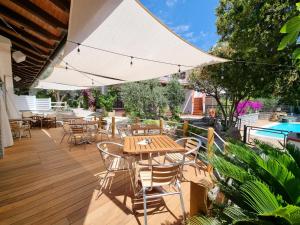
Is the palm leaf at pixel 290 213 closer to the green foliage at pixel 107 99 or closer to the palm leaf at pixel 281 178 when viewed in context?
the palm leaf at pixel 281 178

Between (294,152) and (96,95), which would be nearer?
(294,152)

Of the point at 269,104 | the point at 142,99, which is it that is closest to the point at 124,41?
the point at 142,99

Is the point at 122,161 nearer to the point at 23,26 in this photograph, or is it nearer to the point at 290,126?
the point at 23,26

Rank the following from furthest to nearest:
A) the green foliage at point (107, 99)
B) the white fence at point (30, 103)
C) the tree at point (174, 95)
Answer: the green foliage at point (107, 99)
the tree at point (174, 95)
the white fence at point (30, 103)

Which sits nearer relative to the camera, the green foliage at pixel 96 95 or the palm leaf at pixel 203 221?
the palm leaf at pixel 203 221

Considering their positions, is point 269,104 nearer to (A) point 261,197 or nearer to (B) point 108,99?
(B) point 108,99

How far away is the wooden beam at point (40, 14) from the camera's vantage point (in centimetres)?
264

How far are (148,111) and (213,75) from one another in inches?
207

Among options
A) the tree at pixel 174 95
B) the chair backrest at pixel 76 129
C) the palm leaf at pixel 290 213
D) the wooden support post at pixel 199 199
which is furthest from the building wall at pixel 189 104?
the palm leaf at pixel 290 213

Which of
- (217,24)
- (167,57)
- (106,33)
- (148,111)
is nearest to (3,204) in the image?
(106,33)

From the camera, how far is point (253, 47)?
601 cm

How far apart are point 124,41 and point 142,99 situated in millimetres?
8842

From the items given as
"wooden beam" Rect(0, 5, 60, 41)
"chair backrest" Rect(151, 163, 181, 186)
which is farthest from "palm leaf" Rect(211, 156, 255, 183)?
"wooden beam" Rect(0, 5, 60, 41)

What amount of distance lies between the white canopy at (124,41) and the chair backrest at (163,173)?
2.08m
